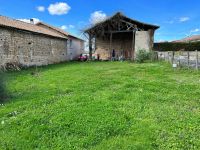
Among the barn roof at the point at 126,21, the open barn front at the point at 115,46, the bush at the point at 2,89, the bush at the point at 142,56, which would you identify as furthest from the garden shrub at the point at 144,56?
the bush at the point at 2,89

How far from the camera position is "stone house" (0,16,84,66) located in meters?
18.2

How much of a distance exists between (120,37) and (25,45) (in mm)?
12442

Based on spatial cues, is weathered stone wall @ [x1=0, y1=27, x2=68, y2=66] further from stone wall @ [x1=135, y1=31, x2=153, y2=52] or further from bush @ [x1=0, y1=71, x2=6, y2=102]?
bush @ [x1=0, y1=71, x2=6, y2=102]

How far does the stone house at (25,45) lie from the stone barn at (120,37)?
4.17 m

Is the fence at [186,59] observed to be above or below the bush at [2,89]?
above

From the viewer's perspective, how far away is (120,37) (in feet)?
99.6

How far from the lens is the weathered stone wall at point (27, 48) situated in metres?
18.2

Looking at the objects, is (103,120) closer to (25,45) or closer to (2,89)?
(2,89)

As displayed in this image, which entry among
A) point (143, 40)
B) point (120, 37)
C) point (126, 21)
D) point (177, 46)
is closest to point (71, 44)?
point (120, 37)

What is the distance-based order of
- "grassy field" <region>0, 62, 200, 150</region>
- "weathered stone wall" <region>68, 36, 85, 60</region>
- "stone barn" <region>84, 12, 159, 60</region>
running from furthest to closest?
"weathered stone wall" <region>68, 36, 85, 60</region> < "stone barn" <region>84, 12, 159, 60</region> < "grassy field" <region>0, 62, 200, 150</region>

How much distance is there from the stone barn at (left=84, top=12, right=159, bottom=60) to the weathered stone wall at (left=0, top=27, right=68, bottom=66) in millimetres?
4290

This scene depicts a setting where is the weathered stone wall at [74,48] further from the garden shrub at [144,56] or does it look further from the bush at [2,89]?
the bush at [2,89]

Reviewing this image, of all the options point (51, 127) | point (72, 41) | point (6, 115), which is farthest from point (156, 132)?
point (72, 41)

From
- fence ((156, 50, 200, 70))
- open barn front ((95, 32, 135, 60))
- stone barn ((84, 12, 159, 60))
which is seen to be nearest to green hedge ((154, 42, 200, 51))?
stone barn ((84, 12, 159, 60))
